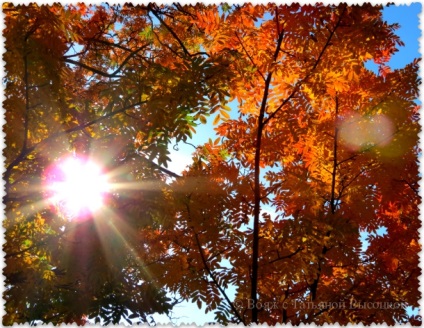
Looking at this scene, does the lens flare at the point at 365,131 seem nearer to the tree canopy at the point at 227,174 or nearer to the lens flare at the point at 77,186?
the tree canopy at the point at 227,174

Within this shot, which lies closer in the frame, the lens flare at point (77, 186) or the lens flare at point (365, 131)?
the lens flare at point (77, 186)

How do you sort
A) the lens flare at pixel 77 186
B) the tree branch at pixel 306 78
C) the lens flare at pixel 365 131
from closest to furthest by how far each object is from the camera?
the tree branch at pixel 306 78
the lens flare at pixel 77 186
the lens flare at pixel 365 131

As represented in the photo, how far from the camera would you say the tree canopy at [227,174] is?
3.17m

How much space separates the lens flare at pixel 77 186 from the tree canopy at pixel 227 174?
0.23 feet

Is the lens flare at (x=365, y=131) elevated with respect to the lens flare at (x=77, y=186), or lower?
elevated

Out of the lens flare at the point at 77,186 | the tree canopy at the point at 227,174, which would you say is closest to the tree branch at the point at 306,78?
the tree canopy at the point at 227,174

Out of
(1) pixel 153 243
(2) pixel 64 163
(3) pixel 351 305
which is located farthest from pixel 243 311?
(2) pixel 64 163

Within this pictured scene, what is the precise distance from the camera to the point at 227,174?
3.67m

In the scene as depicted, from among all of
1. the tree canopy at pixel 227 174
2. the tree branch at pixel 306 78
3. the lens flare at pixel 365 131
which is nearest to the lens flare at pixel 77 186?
the tree canopy at pixel 227 174

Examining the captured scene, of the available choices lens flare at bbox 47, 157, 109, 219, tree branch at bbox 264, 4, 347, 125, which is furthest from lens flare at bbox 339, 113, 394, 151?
lens flare at bbox 47, 157, 109, 219

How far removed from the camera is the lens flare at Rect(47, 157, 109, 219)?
3.70m

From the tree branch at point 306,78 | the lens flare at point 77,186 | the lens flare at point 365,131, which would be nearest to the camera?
the tree branch at point 306,78

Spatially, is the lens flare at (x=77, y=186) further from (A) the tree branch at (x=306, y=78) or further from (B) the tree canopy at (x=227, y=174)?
(A) the tree branch at (x=306, y=78)

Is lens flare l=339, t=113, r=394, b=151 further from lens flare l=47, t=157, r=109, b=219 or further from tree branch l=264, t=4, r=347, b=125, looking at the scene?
lens flare l=47, t=157, r=109, b=219
